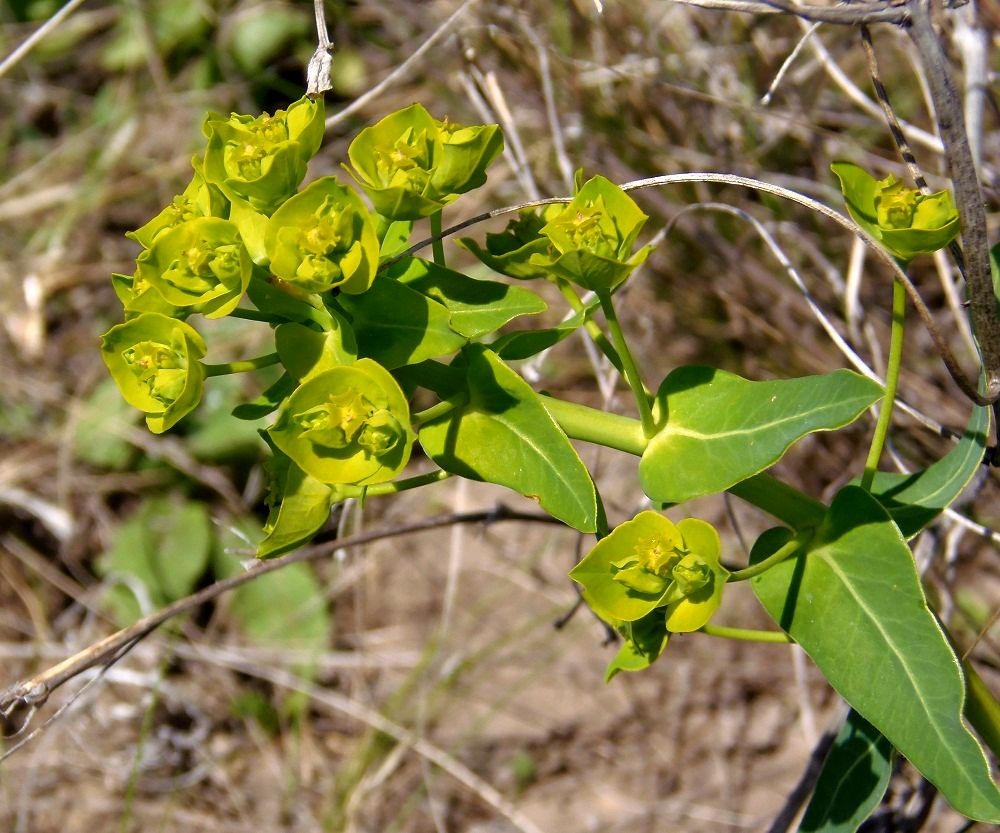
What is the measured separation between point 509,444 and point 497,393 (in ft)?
0.21

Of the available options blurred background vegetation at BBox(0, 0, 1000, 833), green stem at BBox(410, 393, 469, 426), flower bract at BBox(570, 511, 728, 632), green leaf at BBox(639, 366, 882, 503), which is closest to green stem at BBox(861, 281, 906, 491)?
green leaf at BBox(639, 366, 882, 503)

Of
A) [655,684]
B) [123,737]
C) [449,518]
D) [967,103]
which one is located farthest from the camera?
[123,737]

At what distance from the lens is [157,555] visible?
3.00 metres

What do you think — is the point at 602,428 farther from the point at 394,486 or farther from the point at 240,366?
the point at 240,366

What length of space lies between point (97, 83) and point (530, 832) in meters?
3.19

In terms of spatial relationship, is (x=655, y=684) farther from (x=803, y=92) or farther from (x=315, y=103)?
(x=315, y=103)

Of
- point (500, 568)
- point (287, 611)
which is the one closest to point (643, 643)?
point (500, 568)

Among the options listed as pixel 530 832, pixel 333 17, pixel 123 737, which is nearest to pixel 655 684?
pixel 530 832

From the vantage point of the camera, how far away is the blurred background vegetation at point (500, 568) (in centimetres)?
251

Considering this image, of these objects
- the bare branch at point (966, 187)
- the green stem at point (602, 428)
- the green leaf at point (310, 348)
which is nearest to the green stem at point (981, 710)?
the bare branch at point (966, 187)

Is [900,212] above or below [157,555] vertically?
above

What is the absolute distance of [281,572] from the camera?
2945 mm

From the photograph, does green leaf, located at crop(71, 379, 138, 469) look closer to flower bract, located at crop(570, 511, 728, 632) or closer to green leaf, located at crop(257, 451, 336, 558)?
green leaf, located at crop(257, 451, 336, 558)

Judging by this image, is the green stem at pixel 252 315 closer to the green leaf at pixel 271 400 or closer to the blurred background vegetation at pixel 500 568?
the green leaf at pixel 271 400
